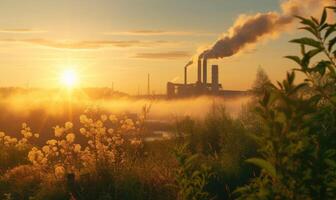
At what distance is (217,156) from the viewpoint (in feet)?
37.2

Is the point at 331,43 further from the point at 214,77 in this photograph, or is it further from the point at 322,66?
the point at 214,77

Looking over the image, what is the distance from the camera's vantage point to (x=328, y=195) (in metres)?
3.13

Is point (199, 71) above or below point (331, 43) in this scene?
below

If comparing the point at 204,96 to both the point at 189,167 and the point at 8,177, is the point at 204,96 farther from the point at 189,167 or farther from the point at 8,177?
the point at 189,167

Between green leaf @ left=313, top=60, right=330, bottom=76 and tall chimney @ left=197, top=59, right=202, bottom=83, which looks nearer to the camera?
green leaf @ left=313, top=60, right=330, bottom=76

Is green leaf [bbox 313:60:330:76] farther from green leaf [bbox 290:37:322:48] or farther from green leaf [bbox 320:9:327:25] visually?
green leaf [bbox 320:9:327:25]

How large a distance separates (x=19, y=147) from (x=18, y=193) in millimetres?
5285

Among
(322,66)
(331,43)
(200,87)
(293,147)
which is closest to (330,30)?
(331,43)

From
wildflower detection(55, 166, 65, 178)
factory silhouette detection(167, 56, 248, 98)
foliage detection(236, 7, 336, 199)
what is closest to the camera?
foliage detection(236, 7, 336, 199)

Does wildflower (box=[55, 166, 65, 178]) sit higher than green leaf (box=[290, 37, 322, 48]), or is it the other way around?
green leaf (box=[290, 37, 322, 48])

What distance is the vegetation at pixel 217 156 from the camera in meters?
3.03

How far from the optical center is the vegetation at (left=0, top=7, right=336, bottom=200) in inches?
119

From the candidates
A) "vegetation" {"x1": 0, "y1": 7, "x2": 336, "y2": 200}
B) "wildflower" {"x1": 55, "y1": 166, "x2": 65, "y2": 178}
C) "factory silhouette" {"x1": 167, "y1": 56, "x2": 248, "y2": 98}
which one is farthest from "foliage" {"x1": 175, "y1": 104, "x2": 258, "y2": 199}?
"factory silhouette" {"x1": 167, "y1": 56, "x2": 248, "y2": 98}

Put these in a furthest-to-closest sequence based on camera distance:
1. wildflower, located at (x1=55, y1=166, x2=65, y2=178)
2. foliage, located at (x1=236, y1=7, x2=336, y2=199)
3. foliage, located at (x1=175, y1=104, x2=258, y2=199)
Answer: wildflower, located at (x1=55, y1=166, x2=65, y2=178)
foliage, located at (x1=175, y1=104, x2=258, y2=199)
foliage, located at (x1=236, y1=7, x2=336, y2=199)
